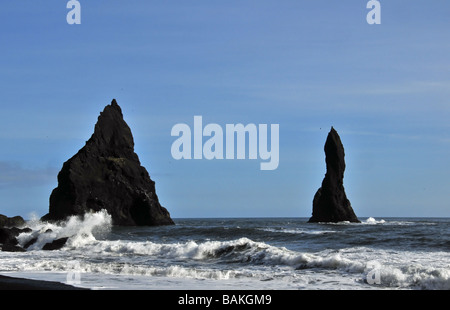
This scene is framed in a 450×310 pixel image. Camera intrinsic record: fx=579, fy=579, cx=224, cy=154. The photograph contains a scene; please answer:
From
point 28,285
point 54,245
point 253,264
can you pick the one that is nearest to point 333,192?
point 54,245

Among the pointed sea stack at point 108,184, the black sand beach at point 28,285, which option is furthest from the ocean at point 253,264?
the pointed sea stack at point 108,184

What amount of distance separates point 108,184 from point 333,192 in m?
35.6

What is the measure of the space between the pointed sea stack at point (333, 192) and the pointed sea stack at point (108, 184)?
83.3ft

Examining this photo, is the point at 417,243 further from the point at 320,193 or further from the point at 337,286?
the point at 320,193

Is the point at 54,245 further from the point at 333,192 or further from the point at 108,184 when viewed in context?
the point at 333,192

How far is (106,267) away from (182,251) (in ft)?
23.3

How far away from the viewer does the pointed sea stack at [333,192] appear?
89438 mm

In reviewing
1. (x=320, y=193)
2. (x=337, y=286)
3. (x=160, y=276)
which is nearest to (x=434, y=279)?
(x=337, y=286)

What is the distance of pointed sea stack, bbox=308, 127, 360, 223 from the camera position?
8944cm

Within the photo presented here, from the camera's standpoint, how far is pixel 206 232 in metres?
42.9

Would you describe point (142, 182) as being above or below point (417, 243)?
above

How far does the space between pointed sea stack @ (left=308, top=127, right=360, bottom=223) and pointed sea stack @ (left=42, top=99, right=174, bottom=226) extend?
25.4m

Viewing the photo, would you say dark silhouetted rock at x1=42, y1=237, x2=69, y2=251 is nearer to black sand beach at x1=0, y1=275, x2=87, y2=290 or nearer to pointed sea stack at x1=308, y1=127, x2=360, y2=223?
black sand beach at x1=0, y1=275, x2=87, y2=290

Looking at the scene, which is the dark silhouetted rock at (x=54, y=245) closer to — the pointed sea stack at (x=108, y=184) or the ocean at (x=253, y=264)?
→ the ocean at (x=253, y=264)
